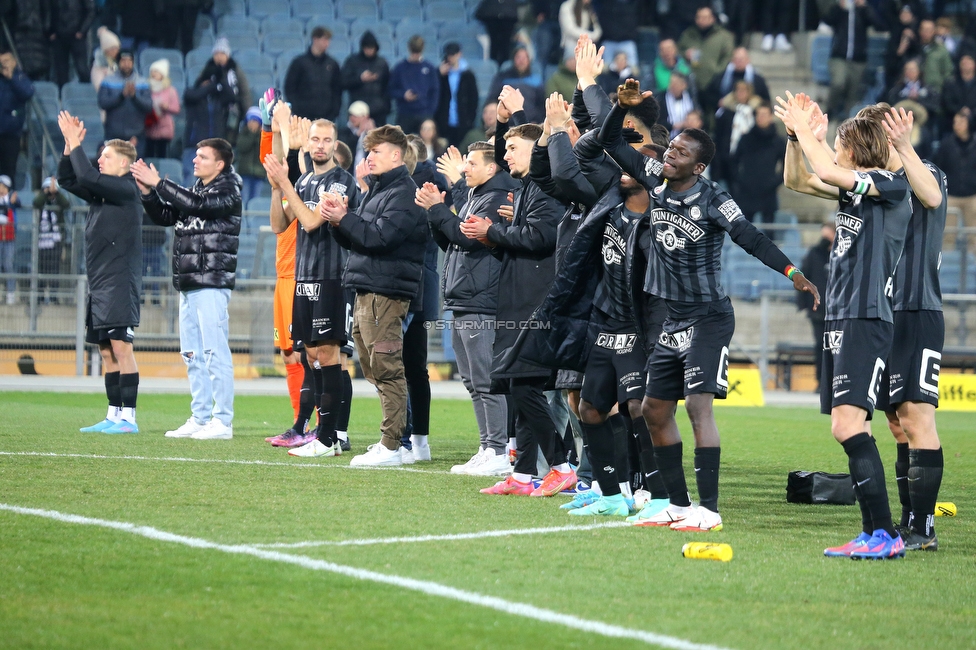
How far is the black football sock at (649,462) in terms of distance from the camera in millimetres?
6754

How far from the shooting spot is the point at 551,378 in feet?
25.2

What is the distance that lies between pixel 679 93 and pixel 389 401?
11.9m

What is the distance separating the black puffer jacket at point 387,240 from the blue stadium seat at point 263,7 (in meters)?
15.2

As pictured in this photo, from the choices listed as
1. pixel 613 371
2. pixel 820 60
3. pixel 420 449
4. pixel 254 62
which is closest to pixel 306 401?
pixel 420 449

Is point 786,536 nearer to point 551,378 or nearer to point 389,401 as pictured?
point 551,378

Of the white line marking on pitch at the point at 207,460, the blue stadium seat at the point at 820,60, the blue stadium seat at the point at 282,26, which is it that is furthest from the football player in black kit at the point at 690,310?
the blue stadium seat at the point at 820,60

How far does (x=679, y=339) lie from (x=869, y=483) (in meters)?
1.16

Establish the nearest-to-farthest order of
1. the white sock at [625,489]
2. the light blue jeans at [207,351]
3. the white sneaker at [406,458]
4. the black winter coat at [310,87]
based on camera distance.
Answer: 1. the white sock at [625,489]
2. the white sneaker at [406,458]
3. the light blue jeans at [207,351]
4. the black winter coat at [310,87]

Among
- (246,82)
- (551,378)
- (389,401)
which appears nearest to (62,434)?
(389,401)

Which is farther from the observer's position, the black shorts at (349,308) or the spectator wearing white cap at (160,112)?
the spectator wearing white cap at (160,112)

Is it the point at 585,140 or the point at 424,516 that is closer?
the point at 424,516

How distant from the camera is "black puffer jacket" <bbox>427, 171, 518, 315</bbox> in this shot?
27.8 ft

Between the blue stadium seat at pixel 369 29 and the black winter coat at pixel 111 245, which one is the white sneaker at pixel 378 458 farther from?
the blue stadium seat at pixel 369 29

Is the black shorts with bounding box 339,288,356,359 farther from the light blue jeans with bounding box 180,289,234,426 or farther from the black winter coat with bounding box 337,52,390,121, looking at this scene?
the black winter coat with bounding box 337,52,390,121
